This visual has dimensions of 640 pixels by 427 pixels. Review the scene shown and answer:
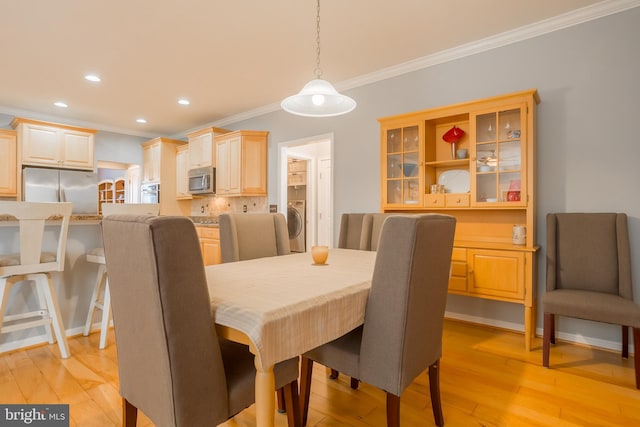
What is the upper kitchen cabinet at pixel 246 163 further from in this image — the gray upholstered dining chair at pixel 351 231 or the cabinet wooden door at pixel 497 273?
the cabinet wooden door at pixel 497 273

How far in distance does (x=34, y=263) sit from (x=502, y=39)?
399 cm

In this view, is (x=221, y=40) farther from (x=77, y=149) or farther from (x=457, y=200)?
(x=77, y=149)

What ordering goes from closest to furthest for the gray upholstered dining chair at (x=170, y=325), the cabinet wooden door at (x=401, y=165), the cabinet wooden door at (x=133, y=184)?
the gray upholstered dining chair at (x=170, y=325) < the cabinet wooden door at (x=401, y=165) < the cabinet wooden door at (x=133, y=184)

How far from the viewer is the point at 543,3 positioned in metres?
2.48

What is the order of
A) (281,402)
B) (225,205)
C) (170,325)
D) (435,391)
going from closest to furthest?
(170,325) < (435,391) < (281,402) < (225,205)

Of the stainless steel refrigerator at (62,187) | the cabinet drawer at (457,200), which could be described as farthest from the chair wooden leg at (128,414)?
the stainless steel refrigerator at (62,187)

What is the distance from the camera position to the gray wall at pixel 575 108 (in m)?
2.44

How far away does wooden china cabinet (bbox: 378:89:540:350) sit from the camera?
2.60m

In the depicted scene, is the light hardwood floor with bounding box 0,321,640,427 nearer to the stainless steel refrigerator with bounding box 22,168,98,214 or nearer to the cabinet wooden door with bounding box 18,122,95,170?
the stainless steel refrigerator with bounding box 22,168,98,214

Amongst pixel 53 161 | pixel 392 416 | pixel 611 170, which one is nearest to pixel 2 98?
pixel 53 161

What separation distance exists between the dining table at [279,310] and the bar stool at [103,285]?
127cm

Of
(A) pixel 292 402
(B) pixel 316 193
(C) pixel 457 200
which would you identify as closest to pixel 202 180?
(B) pixel 316 193

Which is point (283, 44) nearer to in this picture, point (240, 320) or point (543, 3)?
point (543, 3)

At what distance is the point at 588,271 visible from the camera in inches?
95.9
